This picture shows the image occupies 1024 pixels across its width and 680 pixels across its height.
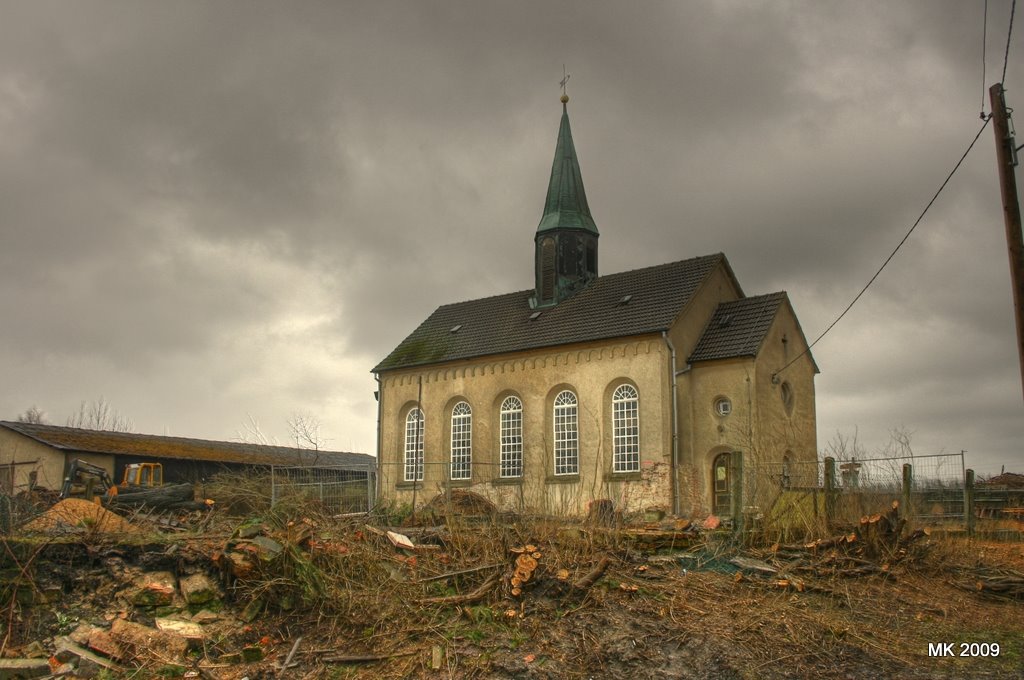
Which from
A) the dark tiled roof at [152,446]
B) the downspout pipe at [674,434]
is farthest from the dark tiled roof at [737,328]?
the dark tiled roof at [152,446]

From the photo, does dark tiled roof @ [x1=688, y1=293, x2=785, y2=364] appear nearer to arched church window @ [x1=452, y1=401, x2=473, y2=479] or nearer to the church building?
the church building

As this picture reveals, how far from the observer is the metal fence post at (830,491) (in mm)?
14906

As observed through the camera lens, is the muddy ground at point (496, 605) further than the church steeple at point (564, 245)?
No

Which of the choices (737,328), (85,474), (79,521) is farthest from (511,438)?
(79,521)

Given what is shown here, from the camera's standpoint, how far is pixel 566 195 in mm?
35469

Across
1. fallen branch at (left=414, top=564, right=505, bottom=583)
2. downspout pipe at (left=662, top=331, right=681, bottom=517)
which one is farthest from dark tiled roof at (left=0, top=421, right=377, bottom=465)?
fallen branch at (left=414, top=564, right=505, bottom=583)

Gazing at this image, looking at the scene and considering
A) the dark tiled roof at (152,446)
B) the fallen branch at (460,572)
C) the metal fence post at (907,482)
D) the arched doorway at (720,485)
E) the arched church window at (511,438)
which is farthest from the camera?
the dark tiled roof at (152,446)

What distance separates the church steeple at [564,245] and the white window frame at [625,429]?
20.4 feet

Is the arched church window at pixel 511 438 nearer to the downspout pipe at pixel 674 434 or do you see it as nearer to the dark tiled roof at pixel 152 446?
the downspout pipe at pixel 674 434

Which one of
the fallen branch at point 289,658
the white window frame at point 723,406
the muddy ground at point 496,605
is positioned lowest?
the fallen branch at point 289,658

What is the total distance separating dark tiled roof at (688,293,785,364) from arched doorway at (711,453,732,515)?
3.15 m

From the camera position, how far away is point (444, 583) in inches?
494

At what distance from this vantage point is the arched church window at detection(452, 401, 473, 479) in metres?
31.6

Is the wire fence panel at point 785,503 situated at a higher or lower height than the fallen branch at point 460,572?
higher
